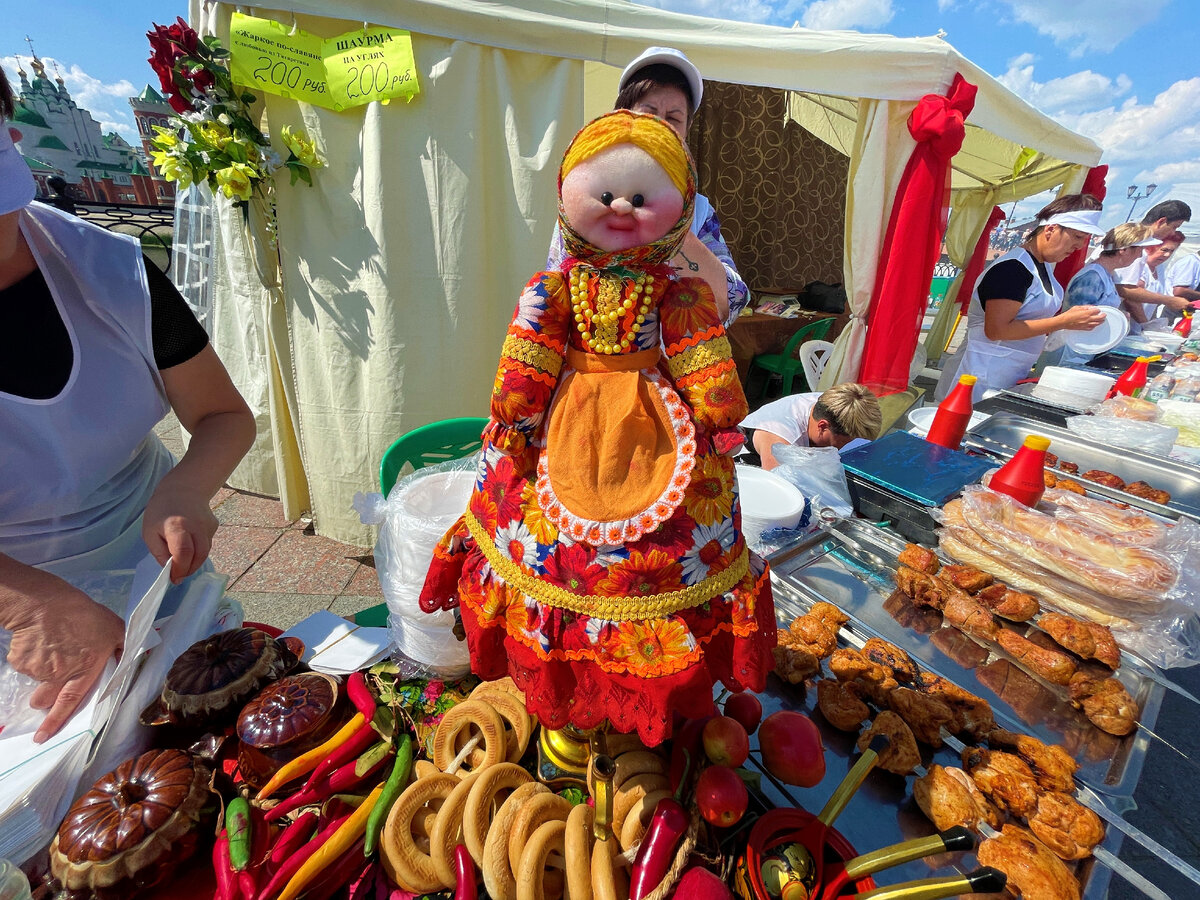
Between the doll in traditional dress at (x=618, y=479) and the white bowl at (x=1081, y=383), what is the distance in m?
2.98

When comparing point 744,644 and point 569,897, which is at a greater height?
point 744,644

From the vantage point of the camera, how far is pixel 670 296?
2.48ft

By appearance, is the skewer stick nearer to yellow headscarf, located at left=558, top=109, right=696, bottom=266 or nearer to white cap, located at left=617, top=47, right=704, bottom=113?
yellow headscarf, located at left=558, top=109, right=696, bottom=266

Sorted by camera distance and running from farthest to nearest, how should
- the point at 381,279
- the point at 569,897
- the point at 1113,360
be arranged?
1. the point at 1113,360
2. the point at 381,279
3. the point at 569,897

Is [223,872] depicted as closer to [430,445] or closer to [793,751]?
[793,751]

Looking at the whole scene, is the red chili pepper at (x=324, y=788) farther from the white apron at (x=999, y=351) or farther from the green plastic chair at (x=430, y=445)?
the white apron at (x=999, y=351)

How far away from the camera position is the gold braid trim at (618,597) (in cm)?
68

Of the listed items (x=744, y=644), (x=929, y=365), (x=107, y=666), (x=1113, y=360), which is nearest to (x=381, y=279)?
(x=107, y=666)

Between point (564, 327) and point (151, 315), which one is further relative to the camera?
point (151, 315)

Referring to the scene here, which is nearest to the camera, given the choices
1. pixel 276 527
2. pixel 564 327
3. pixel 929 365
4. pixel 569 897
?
pixel 569 897

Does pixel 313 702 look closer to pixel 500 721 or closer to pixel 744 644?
pixel 500 721

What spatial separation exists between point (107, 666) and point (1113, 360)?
230 inches

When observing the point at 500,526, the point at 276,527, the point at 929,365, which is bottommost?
the point at 276,527

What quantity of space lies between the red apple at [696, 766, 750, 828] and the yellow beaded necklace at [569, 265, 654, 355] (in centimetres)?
62
